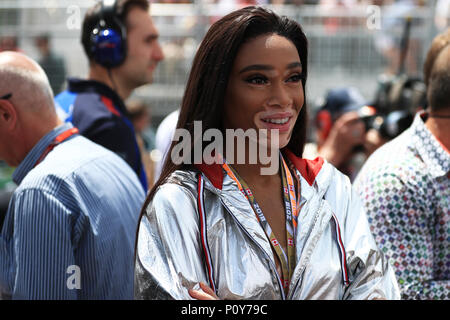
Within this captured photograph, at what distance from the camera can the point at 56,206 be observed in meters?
2.62

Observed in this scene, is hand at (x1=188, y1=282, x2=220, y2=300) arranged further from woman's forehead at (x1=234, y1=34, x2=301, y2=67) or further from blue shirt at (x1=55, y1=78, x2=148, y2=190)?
blue shirt at (x1=55, y1=78, x2=148, y2=190)

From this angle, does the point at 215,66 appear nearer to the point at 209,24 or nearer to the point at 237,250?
the point at 237,250

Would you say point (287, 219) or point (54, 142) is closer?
point (287, 219)

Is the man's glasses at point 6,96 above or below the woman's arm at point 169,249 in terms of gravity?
above

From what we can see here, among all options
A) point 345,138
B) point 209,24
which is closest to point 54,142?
point 345,138

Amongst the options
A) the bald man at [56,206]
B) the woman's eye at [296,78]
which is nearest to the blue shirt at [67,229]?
the bald man at [56,206]

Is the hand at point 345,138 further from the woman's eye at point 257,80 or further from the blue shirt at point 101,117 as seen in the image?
the woman's eye at point 257,80

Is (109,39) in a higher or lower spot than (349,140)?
higher

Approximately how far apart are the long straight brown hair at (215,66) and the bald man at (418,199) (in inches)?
34.0

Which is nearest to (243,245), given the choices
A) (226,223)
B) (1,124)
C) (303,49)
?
(226,223)

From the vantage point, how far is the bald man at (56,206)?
8.56ft

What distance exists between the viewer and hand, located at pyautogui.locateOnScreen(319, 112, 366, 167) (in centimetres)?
470

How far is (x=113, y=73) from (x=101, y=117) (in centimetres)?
51

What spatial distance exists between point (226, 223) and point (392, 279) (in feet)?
1.90
